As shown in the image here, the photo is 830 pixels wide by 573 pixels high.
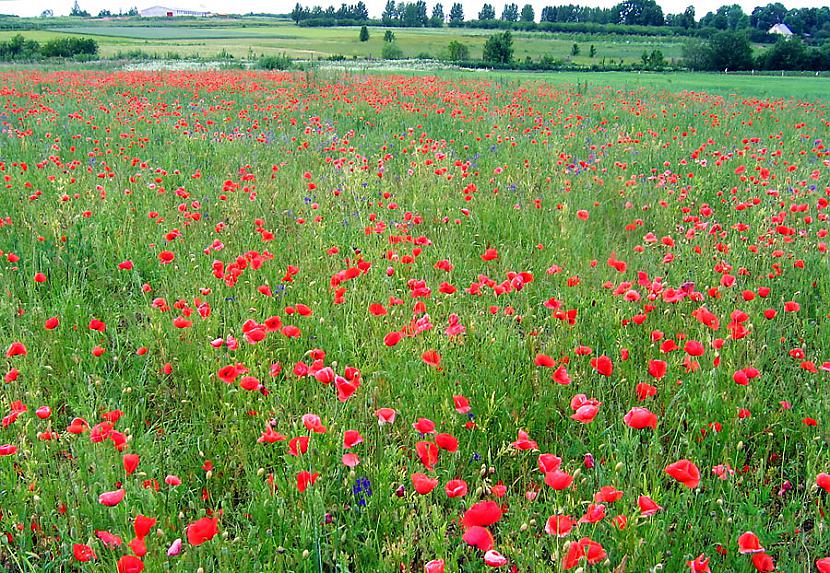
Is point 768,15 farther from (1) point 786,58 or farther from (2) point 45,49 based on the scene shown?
(2) point 45,49

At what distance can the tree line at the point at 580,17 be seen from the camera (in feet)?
352

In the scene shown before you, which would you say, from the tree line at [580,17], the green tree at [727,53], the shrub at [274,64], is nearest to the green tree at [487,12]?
the tree line at [580,17]

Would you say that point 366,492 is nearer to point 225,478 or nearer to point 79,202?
point 225,478

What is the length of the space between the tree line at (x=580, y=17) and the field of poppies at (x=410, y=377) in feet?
358

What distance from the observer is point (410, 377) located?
2.57 m

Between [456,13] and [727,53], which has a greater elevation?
[456,13]

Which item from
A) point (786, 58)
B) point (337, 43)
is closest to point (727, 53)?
point (786, 58)

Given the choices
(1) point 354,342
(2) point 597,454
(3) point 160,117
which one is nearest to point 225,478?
(1) point 354,342

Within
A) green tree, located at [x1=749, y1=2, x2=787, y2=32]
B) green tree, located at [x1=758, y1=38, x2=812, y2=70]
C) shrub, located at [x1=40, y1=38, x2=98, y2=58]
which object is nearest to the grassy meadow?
green tree, located at [x1=758, y1=38, x2=812, y2=70]

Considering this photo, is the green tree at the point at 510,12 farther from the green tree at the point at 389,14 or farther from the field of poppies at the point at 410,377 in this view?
the field of poppies at the point at 410,377

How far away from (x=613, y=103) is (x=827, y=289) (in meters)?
9.78

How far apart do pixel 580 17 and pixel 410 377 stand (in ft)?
439

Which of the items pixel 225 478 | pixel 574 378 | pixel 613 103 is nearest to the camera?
pixel 225 478

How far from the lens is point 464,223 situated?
4785mm
